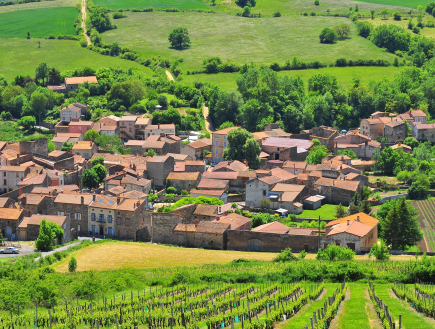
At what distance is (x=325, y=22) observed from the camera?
192 meters

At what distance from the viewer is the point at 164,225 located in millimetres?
74438

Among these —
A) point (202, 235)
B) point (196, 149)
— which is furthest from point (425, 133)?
point (202, 235)

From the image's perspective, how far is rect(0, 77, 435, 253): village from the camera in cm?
7344

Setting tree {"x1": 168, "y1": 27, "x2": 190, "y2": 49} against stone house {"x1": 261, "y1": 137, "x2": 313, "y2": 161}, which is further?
tree {"x1": 168, "y1": 27, "x2": 190, "y2": 49}

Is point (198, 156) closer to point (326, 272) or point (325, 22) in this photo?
point (326, 272)

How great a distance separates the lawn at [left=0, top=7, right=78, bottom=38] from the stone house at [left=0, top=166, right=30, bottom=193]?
9841 centimetres

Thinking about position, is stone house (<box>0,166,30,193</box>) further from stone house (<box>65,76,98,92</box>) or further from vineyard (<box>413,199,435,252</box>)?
stone house (<box>65,76,98,92</box>)

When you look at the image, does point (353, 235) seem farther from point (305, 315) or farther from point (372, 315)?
point (372, 315)

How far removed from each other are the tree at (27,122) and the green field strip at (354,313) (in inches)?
3303

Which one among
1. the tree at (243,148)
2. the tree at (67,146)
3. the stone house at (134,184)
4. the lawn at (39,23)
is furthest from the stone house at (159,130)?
the lawn at (39,23)

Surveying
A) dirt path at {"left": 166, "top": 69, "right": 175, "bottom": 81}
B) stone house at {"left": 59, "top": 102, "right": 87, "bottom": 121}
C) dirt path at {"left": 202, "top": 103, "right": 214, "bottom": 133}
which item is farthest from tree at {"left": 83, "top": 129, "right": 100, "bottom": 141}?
dirt path at {"left": 166, "top": 69, "right": 175, "bottom": 81}

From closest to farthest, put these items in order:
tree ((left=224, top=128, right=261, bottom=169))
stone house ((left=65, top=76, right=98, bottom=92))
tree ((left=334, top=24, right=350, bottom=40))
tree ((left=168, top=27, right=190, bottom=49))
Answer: tree ((left=224, top=128, right=261, bottom=169)) → stone house ((left=65, top=76, right=98, bottom=92)) → tree ((left=168, top=27, right=190, bottom=49)) → tree ((left=334, top=24, right=350, bottom=40))

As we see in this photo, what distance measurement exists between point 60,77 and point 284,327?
114 m

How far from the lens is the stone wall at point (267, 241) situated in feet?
230
